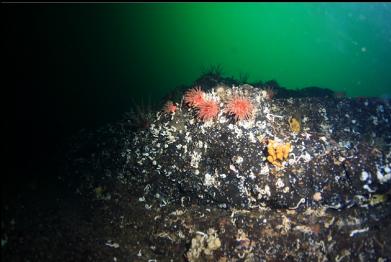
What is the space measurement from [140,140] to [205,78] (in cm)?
282

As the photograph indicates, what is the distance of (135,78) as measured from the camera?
57.5 ft

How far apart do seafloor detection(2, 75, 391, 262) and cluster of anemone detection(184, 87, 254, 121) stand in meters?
0.14

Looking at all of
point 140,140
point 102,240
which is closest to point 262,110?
point 140,140

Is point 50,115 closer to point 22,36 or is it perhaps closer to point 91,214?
point 22,36

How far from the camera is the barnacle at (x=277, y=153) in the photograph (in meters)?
5.73

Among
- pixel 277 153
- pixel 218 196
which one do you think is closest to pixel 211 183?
pixel 218 196

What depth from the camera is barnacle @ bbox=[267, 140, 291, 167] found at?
18.8ft

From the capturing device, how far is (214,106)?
20.4 feet

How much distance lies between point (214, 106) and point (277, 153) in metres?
1.76

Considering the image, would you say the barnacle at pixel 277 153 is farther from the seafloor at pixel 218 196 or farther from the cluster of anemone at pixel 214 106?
the cluster of anemone at pixel 214 106

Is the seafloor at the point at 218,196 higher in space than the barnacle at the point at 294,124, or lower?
lower

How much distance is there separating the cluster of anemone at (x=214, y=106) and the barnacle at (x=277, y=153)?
2.99 ft

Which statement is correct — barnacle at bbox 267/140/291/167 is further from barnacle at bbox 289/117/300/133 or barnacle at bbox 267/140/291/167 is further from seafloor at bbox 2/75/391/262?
barnacle at bbox 289/117/300/133

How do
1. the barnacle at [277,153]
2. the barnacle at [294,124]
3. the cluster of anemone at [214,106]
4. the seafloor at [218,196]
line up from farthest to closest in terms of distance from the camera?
the barnacle at [294,124]
the cluster of anemone at [214,106]
the barnacle at [277,153]
the seafloor at [218,196]
